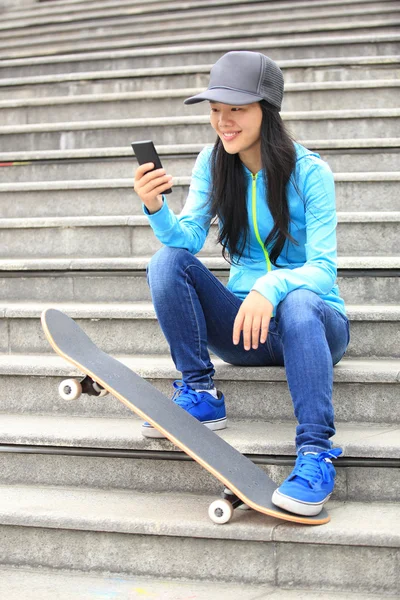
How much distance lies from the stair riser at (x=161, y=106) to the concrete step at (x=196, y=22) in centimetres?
151

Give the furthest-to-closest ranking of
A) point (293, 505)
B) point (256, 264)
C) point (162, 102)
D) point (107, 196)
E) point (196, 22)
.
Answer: point (196, 22)
point (162, 102)
point (107, 196)
point (256, 264)
point (293, 505)

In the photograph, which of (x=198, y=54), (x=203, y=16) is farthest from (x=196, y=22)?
(x=198, y=54)

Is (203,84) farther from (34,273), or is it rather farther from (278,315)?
(278,315)

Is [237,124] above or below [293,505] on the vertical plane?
above

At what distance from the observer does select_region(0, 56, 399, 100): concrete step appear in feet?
16.0

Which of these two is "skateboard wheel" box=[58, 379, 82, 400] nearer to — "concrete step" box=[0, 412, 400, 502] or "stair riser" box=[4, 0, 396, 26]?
"concrete step" box=[0, 412, 400, 502]

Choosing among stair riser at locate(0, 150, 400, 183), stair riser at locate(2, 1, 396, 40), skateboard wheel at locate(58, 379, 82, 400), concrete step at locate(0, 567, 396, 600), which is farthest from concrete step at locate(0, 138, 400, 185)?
stair riser at locate(2, 1, 396, 40)

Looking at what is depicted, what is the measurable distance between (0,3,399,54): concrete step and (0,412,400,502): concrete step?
4241mm

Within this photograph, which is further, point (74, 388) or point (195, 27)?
A: point (195, 27)

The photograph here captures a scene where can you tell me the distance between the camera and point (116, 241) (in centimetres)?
368

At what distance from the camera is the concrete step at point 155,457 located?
7.56 ft

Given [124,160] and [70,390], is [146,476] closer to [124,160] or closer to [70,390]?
[70,390]

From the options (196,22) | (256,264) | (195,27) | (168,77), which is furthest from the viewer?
(196,22)

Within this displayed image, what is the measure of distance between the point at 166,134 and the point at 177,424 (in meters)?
2.64
